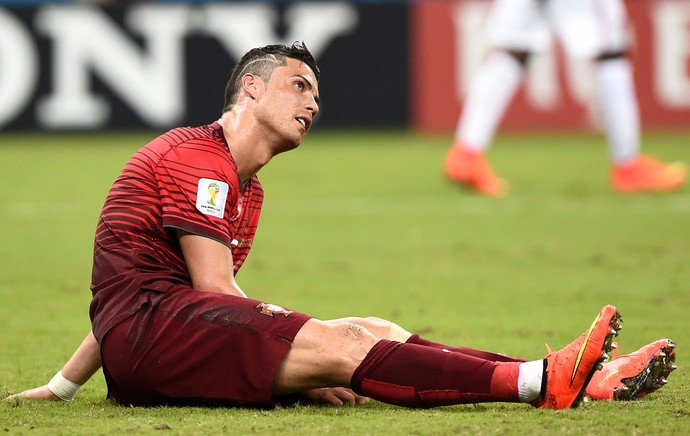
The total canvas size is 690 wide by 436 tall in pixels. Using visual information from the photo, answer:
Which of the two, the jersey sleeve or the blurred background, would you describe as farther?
the blurred background

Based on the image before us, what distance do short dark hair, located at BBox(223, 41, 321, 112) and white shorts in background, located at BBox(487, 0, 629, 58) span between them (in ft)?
23.1

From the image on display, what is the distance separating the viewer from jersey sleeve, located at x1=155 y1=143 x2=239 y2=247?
4.51 meters

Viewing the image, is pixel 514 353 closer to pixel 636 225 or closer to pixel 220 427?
pixel 220 427

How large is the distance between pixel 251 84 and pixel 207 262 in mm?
751

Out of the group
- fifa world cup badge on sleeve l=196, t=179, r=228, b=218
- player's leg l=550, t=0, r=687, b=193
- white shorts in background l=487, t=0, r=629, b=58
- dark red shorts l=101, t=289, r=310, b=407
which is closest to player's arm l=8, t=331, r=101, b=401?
dark red shorts l=101, t=289, r=310, b=407

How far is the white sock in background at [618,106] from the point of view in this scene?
11.8 metres

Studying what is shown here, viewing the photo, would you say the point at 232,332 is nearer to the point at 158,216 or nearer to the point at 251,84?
the point at 158,216

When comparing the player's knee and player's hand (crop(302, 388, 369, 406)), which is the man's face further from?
player's hand (crop(302, 388, 369, 406))

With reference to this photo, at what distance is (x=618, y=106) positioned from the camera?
11859mm

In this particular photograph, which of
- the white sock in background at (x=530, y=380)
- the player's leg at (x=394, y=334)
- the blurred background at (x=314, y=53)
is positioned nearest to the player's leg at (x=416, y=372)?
the white sock in background at (x=530, y=380)

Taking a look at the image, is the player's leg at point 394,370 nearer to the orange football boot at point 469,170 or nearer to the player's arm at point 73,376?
the player's arm at point 73,376

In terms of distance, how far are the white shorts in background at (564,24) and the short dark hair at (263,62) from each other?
7030mm

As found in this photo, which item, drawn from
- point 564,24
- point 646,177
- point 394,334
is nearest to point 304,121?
point 394,334

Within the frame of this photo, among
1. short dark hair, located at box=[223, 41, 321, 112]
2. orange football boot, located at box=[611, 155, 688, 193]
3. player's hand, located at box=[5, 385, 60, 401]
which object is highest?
short dark hair, located at box=[223, 41, 321, 112]
